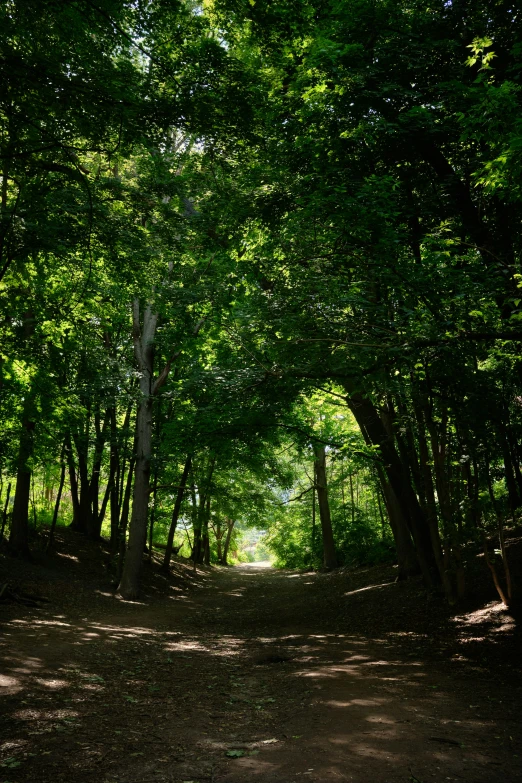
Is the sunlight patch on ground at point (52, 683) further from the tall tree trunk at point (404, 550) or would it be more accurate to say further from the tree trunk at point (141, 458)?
the tall tree trunk at point (404, 550)

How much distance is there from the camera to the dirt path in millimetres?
3633

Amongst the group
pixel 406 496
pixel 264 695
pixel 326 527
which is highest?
pixel 406 496

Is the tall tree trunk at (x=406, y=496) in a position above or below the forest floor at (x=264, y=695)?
above

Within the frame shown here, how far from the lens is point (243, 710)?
17.3 feet

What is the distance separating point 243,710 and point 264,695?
0.61 m

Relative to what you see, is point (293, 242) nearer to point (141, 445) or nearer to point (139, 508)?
point (141, 445)

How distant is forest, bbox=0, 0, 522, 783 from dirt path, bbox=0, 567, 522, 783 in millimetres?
83

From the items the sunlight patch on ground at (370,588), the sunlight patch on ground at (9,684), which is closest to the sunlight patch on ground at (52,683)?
the sunlight patch on ground at (9,684)

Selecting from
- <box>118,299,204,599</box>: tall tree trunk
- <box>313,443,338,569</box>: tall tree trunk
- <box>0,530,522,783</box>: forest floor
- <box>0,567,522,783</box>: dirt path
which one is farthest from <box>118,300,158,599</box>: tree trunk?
<box>313,443,338,569</box>: tall tree trunk

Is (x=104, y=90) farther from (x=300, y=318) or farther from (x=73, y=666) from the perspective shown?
(x=73, y=666)

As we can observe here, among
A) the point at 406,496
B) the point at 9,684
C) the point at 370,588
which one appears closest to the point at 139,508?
the point at 370,588

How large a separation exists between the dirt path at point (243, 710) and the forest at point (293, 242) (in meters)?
0.08

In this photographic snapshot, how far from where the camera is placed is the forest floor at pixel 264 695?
3678 millimetres

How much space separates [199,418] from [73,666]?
587 cm
